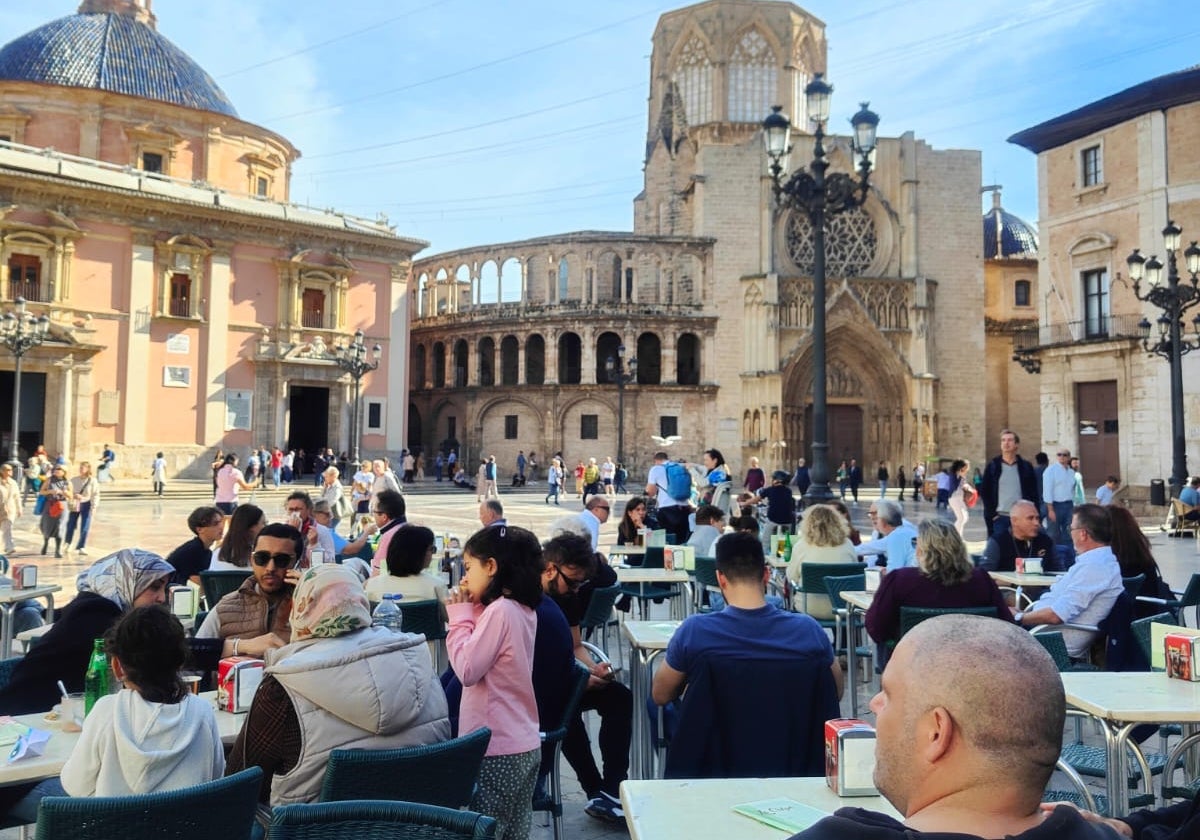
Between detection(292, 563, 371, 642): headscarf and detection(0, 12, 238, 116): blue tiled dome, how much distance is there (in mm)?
33608

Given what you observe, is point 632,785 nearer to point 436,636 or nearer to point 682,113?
point 436,636

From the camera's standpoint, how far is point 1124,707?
3473 mm

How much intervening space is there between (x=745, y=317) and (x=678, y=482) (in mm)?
25255

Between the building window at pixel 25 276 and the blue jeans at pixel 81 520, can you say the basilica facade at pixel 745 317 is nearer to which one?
the building window at pixel 25 276

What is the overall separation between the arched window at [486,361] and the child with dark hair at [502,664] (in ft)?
119

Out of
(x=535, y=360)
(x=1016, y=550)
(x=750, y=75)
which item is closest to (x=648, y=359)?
(x=535, y=360)

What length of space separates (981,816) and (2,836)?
4682 millimetres

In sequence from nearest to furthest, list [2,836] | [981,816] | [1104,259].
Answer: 1. [981,816]
2. [2,836]
3. [1104,259]

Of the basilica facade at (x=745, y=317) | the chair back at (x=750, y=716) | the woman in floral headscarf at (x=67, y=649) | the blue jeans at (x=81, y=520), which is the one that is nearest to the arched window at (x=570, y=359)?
the basilica facade at (x=745, y=317)

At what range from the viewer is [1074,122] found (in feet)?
88.0

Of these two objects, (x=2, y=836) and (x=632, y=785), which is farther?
(x=2, y=836)

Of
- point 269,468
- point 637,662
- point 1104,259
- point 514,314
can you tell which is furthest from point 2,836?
point 514,314

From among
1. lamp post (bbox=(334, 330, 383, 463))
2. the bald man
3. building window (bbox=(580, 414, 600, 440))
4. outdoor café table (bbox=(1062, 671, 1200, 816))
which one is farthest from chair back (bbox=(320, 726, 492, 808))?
building window (bbox=(580, 414, 600, 440))

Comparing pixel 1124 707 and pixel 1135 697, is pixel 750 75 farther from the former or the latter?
pixel 1124 707
